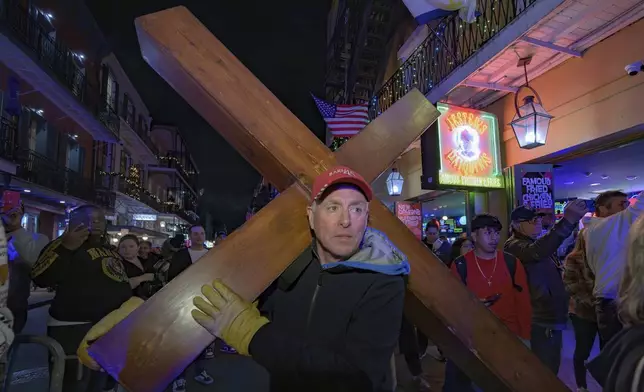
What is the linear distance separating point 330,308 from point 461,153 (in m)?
7.83

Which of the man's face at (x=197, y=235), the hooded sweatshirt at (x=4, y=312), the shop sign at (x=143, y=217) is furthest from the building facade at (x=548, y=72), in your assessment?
the shop sign at (x=143, y=217)

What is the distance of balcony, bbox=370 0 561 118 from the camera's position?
6.86m

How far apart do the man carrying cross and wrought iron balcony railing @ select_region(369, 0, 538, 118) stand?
22.0 feet

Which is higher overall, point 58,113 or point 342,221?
point 58,113

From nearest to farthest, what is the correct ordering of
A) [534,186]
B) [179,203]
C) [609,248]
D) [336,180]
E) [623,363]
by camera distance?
[623,363] → [336,180] → [609,248] → [534,186] → [179,203]

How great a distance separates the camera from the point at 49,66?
55.9ft

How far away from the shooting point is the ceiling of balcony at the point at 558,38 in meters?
6.24

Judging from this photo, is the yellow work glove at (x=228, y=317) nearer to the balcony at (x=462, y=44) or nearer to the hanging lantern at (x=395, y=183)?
the balcony at (x=462, y=44)

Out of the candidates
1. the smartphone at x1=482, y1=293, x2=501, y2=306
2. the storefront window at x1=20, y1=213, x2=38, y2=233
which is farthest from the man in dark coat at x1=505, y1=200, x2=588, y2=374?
the storefront window at x1=20, y1=213, x2=38, y2=233

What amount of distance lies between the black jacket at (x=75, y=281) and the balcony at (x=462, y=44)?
22.4 feet

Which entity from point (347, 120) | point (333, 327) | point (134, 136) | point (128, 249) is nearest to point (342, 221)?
point (333, 327)

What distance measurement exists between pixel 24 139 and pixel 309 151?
18364mm

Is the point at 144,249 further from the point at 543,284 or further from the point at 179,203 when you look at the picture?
the point at 179,203

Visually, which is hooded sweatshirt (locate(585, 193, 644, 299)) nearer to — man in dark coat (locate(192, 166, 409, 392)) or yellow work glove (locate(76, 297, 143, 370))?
man in dark coat (locate(192, 166, 409, 392))
